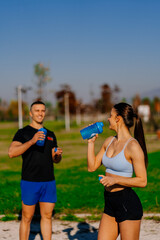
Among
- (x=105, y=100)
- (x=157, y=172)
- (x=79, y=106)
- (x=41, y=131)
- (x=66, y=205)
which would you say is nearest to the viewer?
(x=41, y=131)

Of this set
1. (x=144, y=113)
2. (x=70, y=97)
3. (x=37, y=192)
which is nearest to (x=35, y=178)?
(x=37, y=192)

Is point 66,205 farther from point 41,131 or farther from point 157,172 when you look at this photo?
point 157,172

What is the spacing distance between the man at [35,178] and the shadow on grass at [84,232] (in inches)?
35.9

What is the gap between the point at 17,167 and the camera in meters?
13.0

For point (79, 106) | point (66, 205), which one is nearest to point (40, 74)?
point (79, 106)

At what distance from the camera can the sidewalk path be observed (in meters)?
4.85

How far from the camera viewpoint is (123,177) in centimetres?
302

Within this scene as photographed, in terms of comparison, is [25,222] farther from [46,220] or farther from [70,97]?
[70,97]

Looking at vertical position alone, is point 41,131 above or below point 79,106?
below

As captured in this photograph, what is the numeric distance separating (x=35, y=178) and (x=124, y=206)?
4.71 feet

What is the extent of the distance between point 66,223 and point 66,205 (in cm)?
104

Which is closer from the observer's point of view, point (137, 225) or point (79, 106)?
point (137, 225)

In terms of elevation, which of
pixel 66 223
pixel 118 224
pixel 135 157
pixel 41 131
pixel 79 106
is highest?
pixel 79 106

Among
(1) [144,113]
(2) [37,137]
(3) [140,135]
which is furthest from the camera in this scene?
(1) [144,113]
